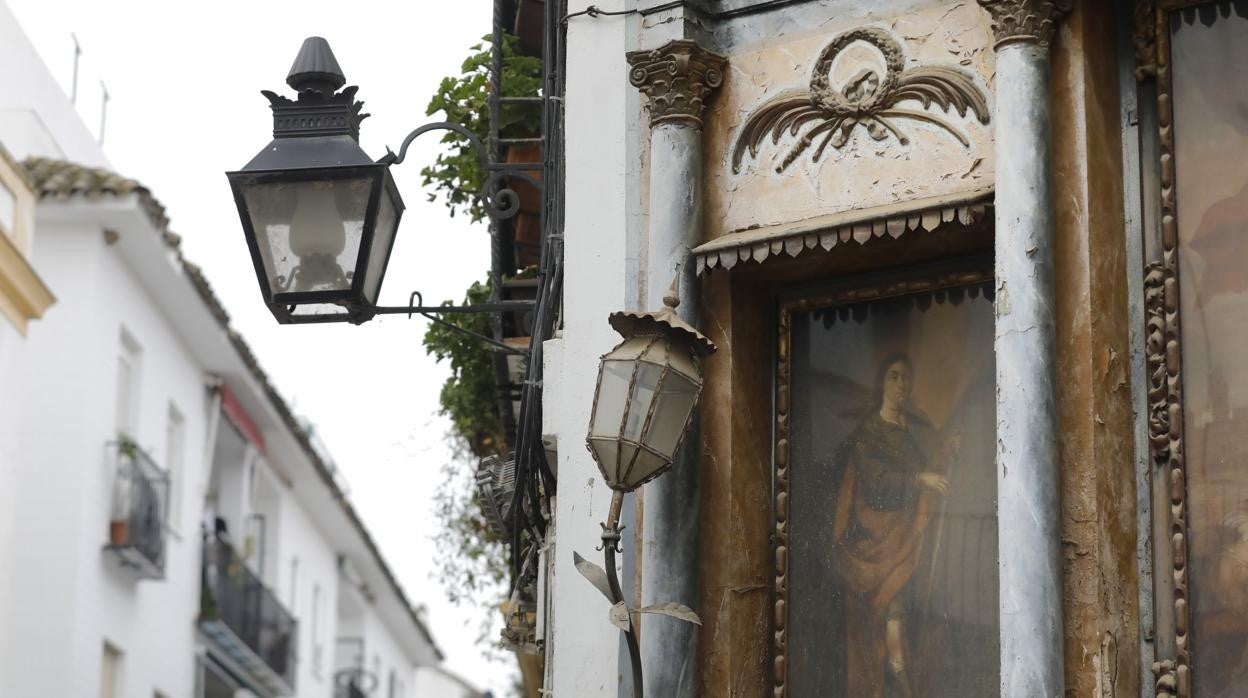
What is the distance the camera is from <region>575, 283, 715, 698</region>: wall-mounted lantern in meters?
8.24

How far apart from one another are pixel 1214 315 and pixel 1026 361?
0.71 m

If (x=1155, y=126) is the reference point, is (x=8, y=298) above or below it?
above

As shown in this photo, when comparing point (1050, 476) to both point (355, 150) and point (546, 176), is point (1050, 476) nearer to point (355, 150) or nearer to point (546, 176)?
point (355, 150)

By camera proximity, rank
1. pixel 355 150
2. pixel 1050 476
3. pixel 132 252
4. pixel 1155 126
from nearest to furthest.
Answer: pixel 1050 476 < pixel 1155 126 < pixel 355 150 < pixel 132 252

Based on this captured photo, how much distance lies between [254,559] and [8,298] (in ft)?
37.3

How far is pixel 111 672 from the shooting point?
2436 cm

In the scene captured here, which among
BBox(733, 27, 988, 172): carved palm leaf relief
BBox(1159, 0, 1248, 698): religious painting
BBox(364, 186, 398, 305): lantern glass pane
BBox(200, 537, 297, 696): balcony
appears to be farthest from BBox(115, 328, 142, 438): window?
BBox(1159, 0, 1248, 698): religious painting

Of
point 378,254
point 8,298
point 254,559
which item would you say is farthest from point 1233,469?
point 254,559

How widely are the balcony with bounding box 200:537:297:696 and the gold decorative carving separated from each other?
20887 mm

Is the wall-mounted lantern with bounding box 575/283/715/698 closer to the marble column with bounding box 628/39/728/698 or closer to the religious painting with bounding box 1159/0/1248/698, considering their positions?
the marble column with bounding box 628/39/728/698

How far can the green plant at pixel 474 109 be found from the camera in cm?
1398

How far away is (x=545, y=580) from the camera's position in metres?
12.0

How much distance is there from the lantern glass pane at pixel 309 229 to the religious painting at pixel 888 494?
1.86 meters

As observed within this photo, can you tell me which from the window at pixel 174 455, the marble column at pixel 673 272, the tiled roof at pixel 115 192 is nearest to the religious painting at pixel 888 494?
the marble column at pixel 673 272
